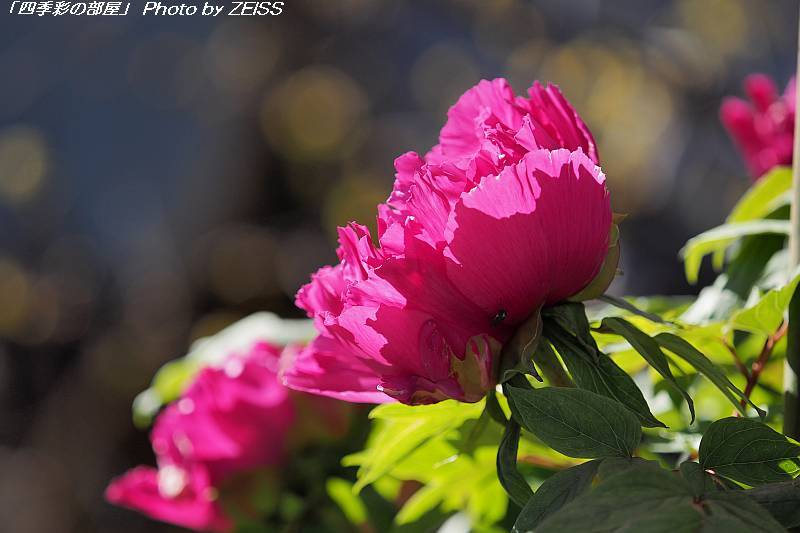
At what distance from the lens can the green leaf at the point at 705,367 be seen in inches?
9.4

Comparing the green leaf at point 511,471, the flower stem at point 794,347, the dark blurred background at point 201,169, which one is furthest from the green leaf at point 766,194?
the dark blurred background at point 201,169

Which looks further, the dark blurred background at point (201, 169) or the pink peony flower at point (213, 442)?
the dark blurred background at point (201, 169)

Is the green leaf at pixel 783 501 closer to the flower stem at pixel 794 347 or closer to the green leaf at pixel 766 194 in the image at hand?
the flower stem at pixel 794 347

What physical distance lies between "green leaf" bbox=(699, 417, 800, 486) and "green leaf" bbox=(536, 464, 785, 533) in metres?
0.02

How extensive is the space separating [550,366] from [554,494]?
0.15 feet

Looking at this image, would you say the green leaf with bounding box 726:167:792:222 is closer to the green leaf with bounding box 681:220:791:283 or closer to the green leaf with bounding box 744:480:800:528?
the green leaf with bounding box 681:220:791:283

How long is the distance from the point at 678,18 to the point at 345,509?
1.75 metres

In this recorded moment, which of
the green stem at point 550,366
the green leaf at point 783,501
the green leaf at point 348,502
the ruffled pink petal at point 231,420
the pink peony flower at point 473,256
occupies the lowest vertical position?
the green leaf at point 348,502

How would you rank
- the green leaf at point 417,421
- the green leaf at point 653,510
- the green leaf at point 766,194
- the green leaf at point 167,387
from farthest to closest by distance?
the green leaf at point 167,387 < the green leaf at point 766,194 < the green leaf at point 417,421 < the green leaf at point 653,510

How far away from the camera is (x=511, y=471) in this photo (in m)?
0.24

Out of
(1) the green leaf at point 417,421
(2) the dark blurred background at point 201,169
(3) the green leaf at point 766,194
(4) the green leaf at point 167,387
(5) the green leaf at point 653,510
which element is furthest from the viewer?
(2) the dark blurred background at point 201,169

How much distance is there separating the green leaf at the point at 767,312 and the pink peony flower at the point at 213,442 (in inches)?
11.0

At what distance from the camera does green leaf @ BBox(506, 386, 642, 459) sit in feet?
0.71

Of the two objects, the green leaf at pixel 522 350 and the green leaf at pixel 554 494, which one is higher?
the green leaf at pixel 522 350
